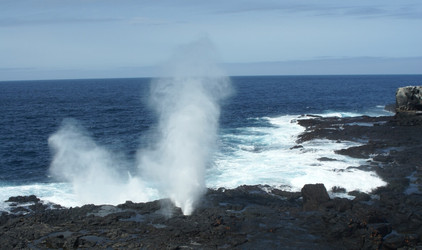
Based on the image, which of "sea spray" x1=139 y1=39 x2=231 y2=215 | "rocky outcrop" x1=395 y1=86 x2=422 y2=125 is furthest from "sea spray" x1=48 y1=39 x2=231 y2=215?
"rocky outcrop" x1=395 y1=86 x2=422 y2=125

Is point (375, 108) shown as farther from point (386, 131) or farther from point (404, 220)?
point (404, 220)

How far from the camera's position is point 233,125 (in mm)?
62656

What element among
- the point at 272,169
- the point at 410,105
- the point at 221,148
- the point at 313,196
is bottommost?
the point at 272,169

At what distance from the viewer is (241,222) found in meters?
22.8

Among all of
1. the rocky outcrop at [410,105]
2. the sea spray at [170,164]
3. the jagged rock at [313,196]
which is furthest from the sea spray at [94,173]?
the rocky outcrop at [410,105]

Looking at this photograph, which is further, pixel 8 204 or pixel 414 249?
pixel 8 204

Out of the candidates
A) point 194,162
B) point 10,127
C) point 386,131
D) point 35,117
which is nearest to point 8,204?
point 194,162

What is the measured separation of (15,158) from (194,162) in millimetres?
22173

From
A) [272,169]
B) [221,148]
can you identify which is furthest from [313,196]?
[221,148]

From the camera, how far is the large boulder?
2142 inches

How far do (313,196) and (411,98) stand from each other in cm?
3615

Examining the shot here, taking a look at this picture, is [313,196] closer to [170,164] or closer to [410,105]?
[170,164]

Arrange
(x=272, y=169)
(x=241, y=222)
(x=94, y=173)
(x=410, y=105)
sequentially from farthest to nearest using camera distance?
(x=410, y=105), (x=272, y=169), (x=94, y=173), (x=241, y=222)

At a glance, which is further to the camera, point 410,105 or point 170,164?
point 410,105
